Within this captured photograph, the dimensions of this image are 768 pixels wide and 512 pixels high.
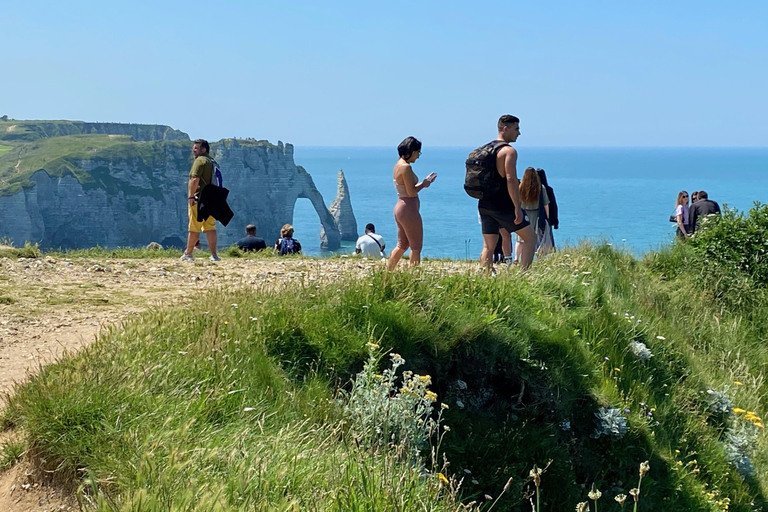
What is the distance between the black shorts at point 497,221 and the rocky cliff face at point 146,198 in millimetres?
98771

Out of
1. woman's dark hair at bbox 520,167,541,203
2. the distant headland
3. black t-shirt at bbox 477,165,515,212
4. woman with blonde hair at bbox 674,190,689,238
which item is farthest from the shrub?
the distant headland

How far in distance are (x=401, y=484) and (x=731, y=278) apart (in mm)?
10083

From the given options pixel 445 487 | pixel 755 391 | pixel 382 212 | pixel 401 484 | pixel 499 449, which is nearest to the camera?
pixel 401 484

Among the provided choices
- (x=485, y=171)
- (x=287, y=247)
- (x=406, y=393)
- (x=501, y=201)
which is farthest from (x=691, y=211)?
(x=406, y=393)

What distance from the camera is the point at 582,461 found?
6.55 metres

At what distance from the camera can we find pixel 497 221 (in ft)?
32.2

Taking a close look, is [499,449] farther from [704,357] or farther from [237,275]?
[237,275]

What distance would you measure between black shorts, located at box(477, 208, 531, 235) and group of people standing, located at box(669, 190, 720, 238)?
23.2 feet

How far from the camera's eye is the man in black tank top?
929 cm

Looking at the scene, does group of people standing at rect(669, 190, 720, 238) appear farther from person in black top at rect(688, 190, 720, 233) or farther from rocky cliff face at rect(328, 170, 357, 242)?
rocky cliff face at rect(328, 170, 357, 242)

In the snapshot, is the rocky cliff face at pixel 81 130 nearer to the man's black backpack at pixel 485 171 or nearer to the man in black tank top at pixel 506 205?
the man in black tank top at pixel 506 205

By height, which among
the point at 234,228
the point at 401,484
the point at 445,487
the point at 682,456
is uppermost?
the point at 401,484

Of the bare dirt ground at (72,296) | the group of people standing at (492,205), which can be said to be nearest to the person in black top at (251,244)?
the bare dirt ground at (72,296)

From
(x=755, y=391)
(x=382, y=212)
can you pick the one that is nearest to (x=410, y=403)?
(x=755, y=391)
